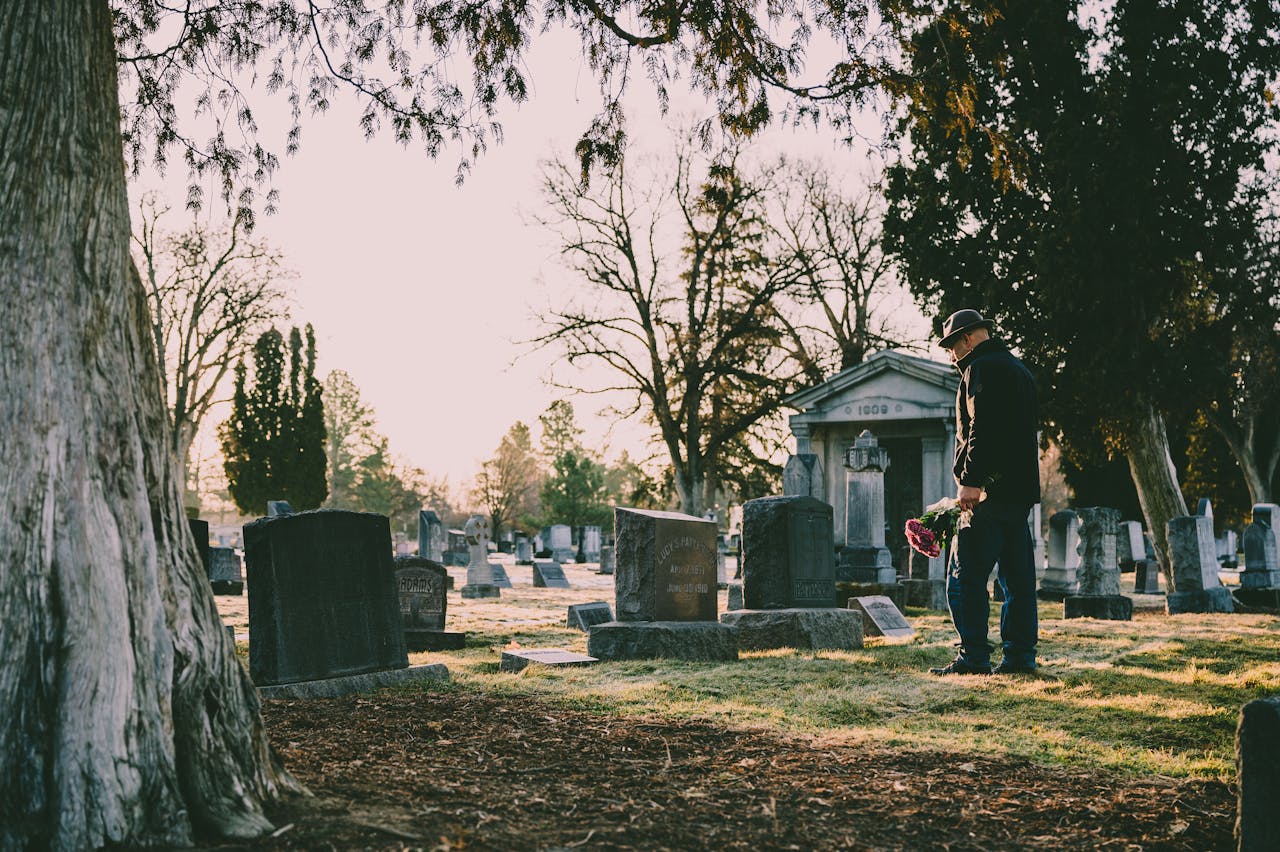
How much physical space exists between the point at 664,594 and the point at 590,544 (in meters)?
27.1

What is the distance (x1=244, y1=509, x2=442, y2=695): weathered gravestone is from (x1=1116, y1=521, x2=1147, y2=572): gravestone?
71.4ft

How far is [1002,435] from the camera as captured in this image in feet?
20.3

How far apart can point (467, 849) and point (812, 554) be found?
7710 mm

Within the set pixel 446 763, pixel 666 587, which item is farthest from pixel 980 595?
pixel 446 763

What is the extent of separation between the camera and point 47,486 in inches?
112

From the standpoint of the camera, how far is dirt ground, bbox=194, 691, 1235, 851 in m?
3.02

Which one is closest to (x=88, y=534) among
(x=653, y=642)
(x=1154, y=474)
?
(x=653, y=642)

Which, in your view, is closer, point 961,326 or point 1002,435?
point 1002,435

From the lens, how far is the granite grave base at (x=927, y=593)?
14.0 meters

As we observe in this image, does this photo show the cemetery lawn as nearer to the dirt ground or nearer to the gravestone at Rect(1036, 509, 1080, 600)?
the dirt ground

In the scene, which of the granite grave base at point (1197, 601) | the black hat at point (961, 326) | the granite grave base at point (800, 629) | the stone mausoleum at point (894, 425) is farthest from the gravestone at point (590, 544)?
the black hat at point (961, 326)

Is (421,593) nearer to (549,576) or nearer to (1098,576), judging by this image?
(1098,576)

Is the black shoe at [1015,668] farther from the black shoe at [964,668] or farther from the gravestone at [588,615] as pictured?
the gravestone at [588,615]

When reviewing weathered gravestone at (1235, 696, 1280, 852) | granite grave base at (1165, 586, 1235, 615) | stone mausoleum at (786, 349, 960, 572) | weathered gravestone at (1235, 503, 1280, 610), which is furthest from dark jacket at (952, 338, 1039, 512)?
stone mausoleum at (786, 349, 960, 572)
